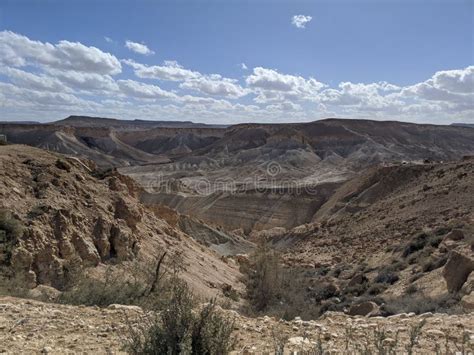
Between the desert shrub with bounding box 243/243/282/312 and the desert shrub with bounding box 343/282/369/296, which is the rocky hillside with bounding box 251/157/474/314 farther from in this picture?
the desert shrub with bounding box 243/243/282/312

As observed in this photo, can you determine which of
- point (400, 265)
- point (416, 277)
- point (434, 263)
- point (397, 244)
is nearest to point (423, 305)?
point (416, 277)

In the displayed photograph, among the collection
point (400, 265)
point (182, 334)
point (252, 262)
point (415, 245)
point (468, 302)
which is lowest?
point (252, 262)

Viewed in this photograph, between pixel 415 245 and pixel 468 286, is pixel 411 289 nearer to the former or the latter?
pixel 468 286

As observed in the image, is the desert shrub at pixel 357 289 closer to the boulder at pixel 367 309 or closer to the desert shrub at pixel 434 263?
the desert shrub at pixel 434 263

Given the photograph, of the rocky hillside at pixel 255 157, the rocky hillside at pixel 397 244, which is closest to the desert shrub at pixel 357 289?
the rocky hillside at pixel 397 244

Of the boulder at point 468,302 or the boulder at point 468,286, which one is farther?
the boulder at point 468,286

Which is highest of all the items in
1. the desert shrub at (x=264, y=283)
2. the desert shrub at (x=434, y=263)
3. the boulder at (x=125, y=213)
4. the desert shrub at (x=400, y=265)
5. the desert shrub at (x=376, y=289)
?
the boulder at (x=125, y=213)
